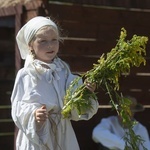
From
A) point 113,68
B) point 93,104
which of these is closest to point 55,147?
point 93,104

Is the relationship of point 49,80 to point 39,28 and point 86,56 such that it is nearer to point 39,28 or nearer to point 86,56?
point 39,28

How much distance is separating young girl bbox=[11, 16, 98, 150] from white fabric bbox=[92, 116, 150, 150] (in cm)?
186

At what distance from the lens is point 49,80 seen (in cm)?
383

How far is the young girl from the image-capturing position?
148 inches

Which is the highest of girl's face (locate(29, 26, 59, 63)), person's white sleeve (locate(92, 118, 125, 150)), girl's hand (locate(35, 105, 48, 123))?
girl's face (locate(29, 26, 59, 63))

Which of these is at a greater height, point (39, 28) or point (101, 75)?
point (39, 28)

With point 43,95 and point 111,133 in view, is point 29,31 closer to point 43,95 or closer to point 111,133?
point 43,95

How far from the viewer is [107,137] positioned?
18.9 feet

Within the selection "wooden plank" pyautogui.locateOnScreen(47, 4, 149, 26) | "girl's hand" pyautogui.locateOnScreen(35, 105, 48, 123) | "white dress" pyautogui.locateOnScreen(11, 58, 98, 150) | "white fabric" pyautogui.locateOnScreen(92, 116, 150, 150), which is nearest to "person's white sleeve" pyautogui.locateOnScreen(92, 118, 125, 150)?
"white fabric" pyautogui.locateOnScreen(92, 116, 150, 150)

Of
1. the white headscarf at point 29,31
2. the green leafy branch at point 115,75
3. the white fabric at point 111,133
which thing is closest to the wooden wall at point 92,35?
the white fabric at point 111,133

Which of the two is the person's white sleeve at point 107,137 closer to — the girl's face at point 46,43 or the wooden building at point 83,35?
the wooden building at point 83,35

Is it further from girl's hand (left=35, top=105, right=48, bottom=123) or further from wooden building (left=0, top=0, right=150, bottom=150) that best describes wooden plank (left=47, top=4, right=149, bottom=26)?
girl's hand (left=35, top=105, right=48, bottom=123)

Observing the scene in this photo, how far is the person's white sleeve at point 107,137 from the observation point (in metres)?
5.69

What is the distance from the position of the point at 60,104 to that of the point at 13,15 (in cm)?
253
